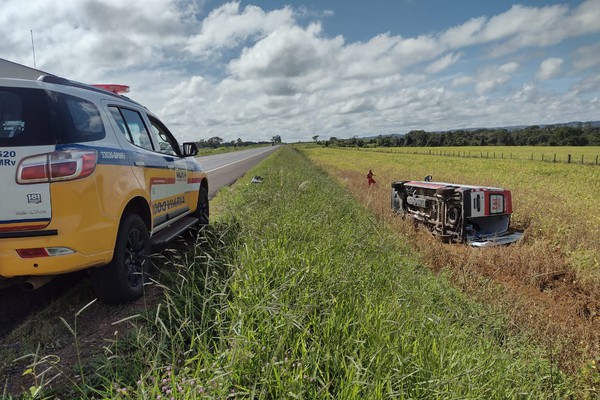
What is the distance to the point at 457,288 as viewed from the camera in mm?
4816

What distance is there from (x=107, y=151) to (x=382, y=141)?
10923cm

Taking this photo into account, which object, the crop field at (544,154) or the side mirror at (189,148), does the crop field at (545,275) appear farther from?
the crop field at (544,154)

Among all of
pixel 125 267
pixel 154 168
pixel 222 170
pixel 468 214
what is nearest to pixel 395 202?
pixel 468 214

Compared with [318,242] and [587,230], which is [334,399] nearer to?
[318,242]

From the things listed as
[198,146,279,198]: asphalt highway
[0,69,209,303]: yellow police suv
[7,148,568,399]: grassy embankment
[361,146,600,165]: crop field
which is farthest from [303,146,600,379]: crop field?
[361,146,600,165]: crop field

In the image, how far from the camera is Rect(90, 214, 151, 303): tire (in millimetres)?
3297

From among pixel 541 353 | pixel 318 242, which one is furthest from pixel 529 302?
pixel 318 242

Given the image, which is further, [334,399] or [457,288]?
[457,288]

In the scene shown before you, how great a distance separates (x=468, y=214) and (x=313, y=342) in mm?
5099

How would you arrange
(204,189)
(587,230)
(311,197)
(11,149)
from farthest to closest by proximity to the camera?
(311,197)
(587,230)
(204,189)
(11,149)

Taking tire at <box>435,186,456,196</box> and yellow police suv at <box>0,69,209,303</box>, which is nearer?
yellow police suv at <box>0,69,209,303</box>

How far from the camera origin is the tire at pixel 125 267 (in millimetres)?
3297

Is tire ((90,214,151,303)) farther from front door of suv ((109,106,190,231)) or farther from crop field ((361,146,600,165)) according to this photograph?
crop field ((361,146,600,165))

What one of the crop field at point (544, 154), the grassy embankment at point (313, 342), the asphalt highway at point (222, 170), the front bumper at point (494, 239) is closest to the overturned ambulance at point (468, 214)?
the front bumper at point (494, 239)
